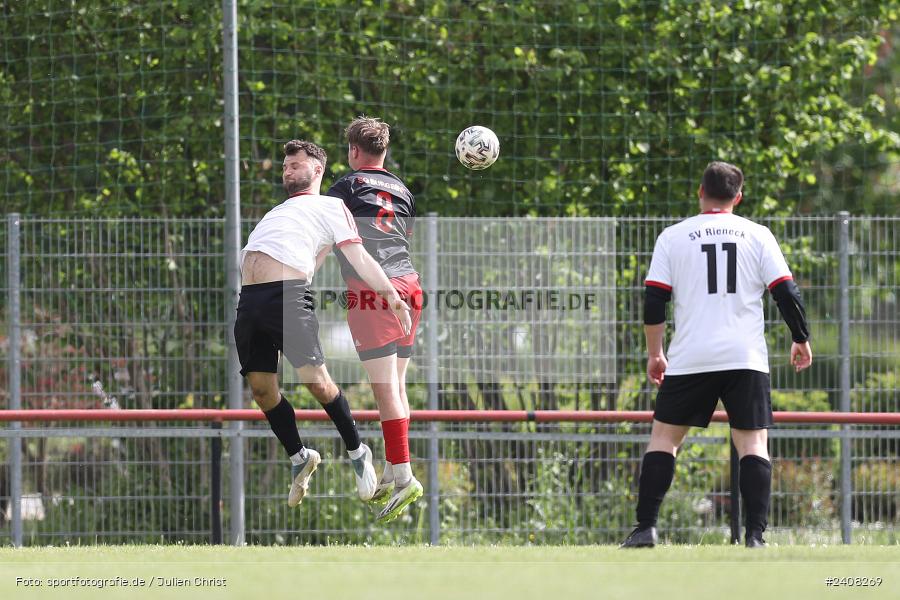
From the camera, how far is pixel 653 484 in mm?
5949

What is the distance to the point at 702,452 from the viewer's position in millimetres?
9922

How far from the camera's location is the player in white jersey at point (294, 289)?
6238mm

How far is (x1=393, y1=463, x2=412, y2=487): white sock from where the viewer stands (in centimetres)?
650

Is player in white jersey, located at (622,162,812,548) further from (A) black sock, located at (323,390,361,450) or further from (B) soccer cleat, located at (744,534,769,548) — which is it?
(A) black sock, located at (323,390,361,450)

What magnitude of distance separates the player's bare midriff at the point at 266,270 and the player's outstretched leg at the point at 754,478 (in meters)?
2.27

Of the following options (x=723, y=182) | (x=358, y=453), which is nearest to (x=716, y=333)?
(x=723, y=182)

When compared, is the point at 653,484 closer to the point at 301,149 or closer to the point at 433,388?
the point at 301,149

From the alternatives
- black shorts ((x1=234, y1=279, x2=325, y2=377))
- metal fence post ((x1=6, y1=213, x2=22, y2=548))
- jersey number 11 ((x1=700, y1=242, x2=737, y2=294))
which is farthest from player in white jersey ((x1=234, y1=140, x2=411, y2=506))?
metal fence post ((x1=6, y1=213, x2=22, y2=548))

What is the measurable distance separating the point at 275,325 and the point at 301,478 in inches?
32.9

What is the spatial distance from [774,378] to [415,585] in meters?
5.43

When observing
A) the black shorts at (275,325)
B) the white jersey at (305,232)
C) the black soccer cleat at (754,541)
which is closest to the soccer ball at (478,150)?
the white jersey at (305,232)

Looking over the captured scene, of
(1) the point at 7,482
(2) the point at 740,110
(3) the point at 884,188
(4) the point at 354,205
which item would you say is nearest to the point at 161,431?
(1) the point at 7,482

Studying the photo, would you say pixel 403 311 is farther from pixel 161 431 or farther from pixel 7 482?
pixel 7 482

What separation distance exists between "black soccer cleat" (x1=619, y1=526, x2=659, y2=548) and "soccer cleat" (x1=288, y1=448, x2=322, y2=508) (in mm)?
1671
